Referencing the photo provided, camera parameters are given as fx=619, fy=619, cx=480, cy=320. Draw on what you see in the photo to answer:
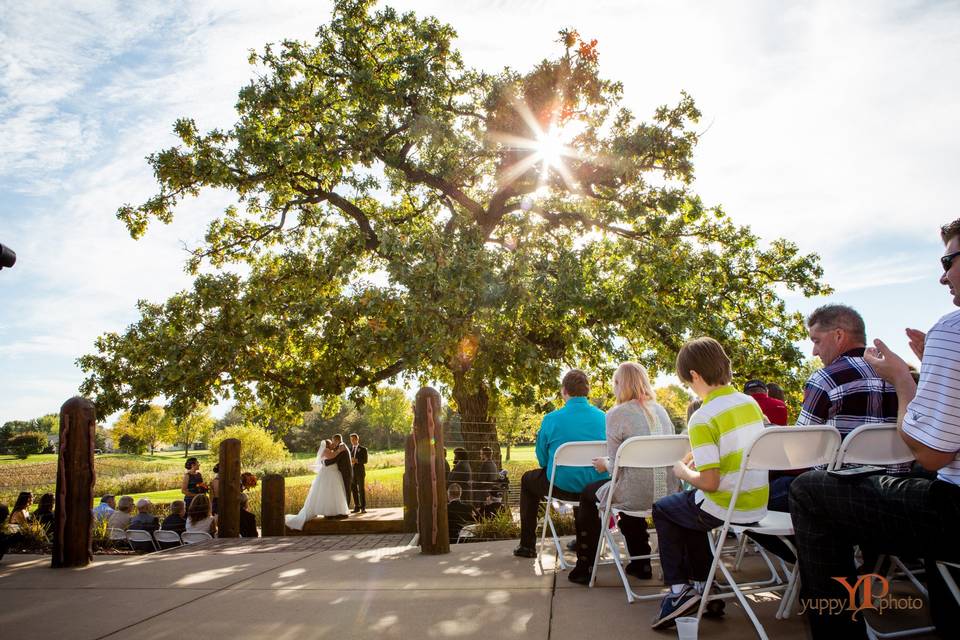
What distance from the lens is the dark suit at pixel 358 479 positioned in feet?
52.4

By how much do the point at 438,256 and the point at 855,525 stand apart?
9781 millimetres

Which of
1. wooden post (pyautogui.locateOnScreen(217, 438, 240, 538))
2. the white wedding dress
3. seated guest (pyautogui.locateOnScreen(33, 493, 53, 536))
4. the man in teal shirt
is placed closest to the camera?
the man in teal shirt

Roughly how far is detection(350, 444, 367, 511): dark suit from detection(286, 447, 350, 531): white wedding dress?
1.95 meters

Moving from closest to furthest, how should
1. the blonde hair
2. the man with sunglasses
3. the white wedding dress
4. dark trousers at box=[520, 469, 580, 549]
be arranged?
the man with sunglasses, the blonde hair, dark trousers at box=[520, 469, 580, 549], the white wedding dress

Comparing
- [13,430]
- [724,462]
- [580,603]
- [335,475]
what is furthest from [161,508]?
[13,430]

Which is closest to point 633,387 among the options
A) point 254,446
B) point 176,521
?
point 176,521

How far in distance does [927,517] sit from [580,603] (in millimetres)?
2373

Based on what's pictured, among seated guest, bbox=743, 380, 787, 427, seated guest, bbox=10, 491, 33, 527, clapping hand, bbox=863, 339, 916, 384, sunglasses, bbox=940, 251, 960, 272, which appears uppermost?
sunglasses, bbox=940, 251, 960, 272

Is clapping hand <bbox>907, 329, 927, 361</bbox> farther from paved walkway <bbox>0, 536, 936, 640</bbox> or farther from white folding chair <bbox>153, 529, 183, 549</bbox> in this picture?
white folding chair <bbox>153, 529, 183, 549</bbox>

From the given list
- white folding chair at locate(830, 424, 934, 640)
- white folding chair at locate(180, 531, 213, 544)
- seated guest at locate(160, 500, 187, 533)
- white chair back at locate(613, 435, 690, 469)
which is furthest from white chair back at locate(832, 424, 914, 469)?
seated guest at locate(160, 500, 187, 533)

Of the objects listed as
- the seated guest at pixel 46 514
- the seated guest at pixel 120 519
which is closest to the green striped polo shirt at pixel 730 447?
the seated guest at pixel 120 519

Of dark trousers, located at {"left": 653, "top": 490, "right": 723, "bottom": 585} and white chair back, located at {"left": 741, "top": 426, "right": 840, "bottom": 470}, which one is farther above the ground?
white chair back, located at {"left": 741, "top": 426, "right": 840, "bottom": 470}

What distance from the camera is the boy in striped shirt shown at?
3293 millimetres

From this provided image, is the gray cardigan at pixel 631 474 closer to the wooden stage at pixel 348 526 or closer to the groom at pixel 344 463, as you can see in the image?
the wooden stage at pixel 348 526
